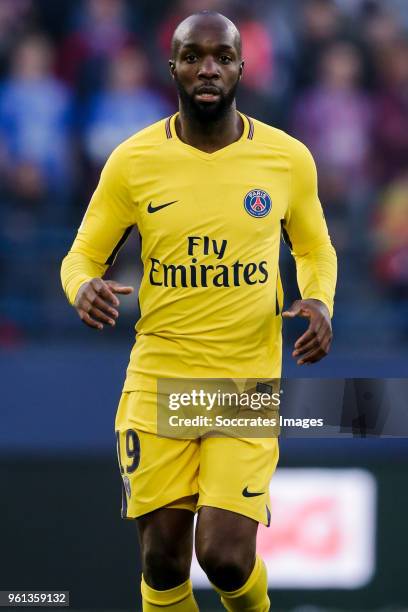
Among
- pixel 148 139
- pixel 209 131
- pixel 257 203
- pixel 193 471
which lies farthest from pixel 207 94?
pixel 193 471

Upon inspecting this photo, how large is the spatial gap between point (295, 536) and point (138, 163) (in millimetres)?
3743

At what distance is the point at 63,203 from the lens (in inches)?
363

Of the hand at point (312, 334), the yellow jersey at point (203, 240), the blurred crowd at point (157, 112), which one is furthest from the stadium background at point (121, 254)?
the hand at point (312, 334)

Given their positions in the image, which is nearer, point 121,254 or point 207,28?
point 207,28

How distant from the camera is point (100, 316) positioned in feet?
17.5

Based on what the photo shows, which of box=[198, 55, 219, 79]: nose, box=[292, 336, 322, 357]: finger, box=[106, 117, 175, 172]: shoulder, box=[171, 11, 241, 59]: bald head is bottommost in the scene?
box=[292, 336, 322, 357]: finger

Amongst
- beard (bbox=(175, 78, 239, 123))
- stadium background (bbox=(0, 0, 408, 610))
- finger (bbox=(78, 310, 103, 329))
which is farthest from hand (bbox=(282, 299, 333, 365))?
stadium background (bbox=(0, 0, 408, 610))

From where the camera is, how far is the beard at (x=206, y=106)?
5562mm

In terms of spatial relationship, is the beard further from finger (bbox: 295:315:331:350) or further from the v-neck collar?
finger (bbox: 295:315:331:350)

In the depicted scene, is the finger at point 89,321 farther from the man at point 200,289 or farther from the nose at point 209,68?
the nose at point 209,68

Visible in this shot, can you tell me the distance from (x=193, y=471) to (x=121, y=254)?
3.32m

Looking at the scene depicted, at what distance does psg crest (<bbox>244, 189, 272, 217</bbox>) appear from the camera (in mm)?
5645

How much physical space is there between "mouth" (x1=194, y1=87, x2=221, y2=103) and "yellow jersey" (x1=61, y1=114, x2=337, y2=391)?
241mm

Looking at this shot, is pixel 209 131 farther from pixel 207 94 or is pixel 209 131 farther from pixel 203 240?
pixel 203 240
